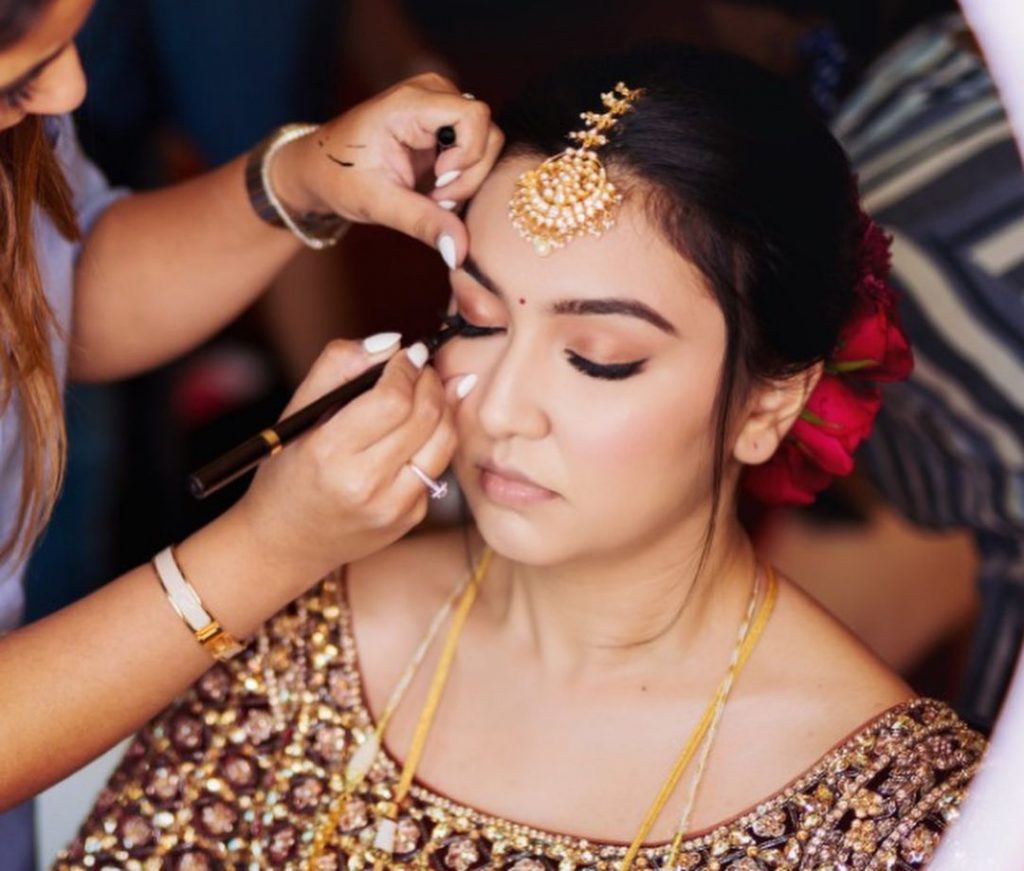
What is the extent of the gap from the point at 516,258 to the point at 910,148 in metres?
0.76

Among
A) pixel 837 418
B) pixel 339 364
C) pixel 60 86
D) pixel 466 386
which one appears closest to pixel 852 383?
pixel 837 418

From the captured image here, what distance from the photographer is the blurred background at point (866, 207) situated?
1704 mm

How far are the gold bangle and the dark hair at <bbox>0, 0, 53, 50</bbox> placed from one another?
0.43 m

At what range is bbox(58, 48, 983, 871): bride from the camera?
3.92ft

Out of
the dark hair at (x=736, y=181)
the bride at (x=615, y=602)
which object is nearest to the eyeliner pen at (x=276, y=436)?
the bride at (x=615, y=602)

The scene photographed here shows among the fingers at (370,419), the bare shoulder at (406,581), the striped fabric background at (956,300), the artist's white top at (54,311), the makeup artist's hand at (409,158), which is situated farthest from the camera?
the striped fabric background at (956,300)

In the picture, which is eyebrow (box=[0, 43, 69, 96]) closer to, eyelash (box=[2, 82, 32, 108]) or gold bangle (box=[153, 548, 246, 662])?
eyelash (box=[2, 82, 32, 108])

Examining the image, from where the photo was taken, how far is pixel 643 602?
135 cm

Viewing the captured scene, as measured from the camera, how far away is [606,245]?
119 cm

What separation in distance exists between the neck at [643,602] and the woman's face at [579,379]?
0.27 ft

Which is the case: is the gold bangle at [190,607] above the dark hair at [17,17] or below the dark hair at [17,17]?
below

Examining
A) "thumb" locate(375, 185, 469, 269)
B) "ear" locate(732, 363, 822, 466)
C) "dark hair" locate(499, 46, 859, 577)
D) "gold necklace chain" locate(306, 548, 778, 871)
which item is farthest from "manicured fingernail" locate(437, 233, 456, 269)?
"gold necklace chain" locate(306, 548, 778, 871)

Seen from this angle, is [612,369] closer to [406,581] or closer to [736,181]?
[736,181]

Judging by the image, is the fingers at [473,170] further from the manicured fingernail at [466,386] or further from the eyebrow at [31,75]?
the eyebrow at [31,75]
